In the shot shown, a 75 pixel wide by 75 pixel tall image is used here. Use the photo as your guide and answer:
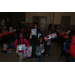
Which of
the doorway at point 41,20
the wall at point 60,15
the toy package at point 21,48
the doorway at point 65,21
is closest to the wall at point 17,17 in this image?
the doorway at point 41,20

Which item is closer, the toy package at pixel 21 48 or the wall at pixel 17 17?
the toy package at pixel 21 48

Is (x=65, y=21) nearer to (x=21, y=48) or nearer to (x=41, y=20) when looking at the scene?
(x=41, y=20)

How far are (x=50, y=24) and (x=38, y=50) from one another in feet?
21.2

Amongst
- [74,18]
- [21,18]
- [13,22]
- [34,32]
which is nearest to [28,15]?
[21,18]

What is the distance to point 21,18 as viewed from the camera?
8438 millimetres

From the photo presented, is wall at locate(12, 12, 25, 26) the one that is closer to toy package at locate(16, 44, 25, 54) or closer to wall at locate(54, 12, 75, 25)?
wall at locate(54, 12, 75, 25)

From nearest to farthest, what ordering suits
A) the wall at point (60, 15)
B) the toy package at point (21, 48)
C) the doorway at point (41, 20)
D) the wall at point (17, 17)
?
the toy package at point (21, 48)
the wall at point (60, 15)
the wall at point (17, 17)
the doorway at point (41, 20)

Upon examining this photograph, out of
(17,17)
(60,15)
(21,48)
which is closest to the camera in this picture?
(21,48)

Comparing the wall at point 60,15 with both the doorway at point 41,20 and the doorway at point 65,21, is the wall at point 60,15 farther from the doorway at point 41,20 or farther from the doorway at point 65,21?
the doorway at point 41,20

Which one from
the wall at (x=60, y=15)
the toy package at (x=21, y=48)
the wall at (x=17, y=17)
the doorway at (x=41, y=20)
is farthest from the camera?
the doorway at (x=41, y=20)

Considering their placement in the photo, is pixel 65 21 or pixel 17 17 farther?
pixel 17 17

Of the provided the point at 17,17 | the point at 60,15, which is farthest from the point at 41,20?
the point at 17,17

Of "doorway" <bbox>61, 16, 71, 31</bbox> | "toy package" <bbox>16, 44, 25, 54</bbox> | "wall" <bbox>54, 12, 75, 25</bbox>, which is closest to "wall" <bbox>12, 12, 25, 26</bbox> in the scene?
"wall" <bbox>54, 12, 75, 25</bbox>

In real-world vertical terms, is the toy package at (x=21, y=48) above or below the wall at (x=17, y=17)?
below
